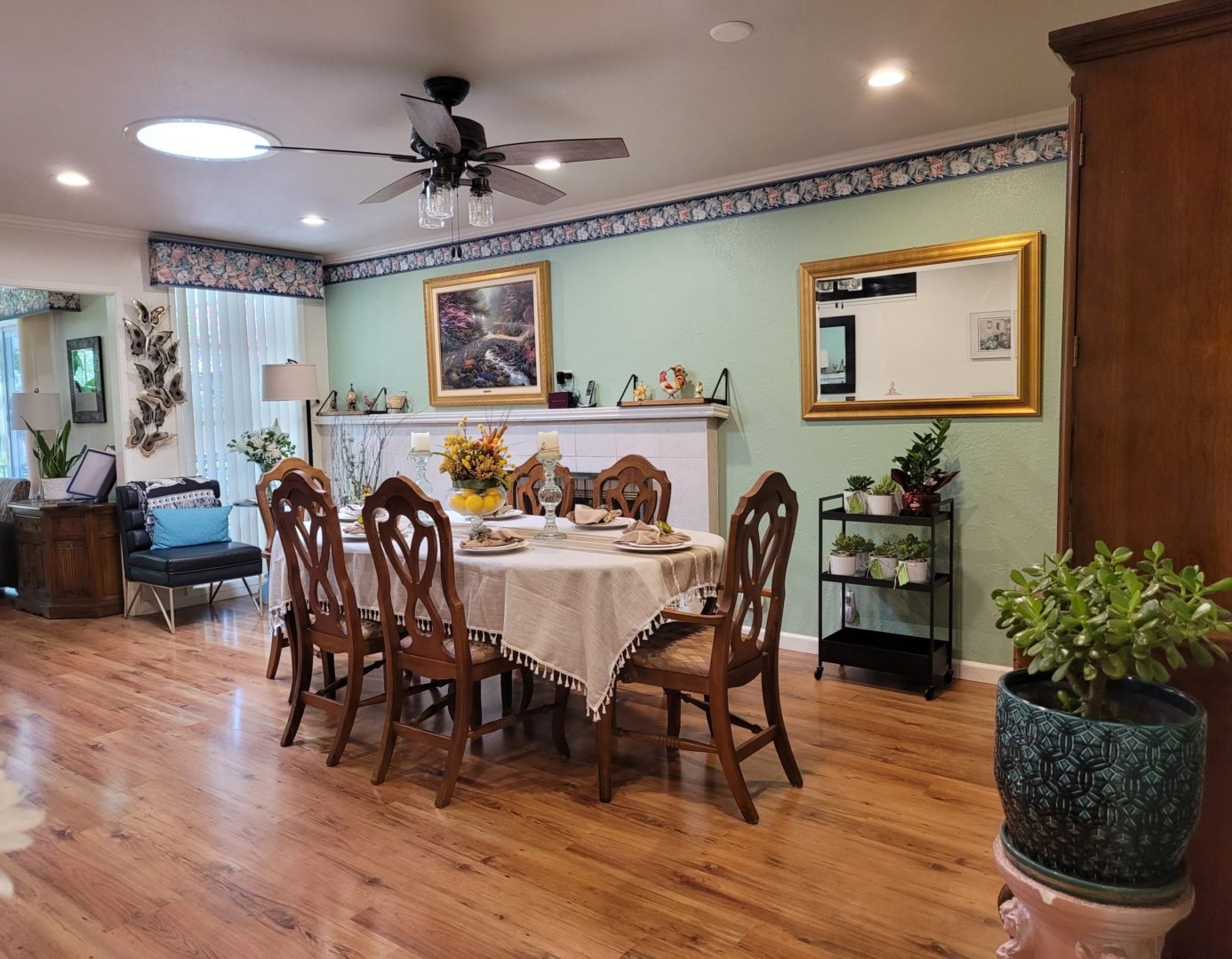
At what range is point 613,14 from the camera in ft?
8.59

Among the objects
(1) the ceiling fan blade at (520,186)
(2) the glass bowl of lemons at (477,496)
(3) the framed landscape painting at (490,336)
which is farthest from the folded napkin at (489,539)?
(3) the framed landscape painting at (490,336)

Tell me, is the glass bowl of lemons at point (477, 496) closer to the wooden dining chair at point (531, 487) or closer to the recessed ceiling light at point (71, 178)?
the wooden dining chair at point (531, 487)

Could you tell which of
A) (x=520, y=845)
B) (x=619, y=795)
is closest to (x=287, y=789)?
(x=520, y=845)

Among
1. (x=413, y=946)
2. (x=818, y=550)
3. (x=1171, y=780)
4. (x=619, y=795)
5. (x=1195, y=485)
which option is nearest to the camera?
(x=1171, y=780)

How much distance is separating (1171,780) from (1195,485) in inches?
24.0

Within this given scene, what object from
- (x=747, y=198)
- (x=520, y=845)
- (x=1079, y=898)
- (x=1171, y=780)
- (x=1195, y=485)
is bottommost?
(x=520, y=845)

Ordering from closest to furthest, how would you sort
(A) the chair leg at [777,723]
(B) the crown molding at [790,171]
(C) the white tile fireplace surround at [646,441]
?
1. (A) the chair leg at [777,723]
2. (B) the crown molding at [790,171]
3. (C) the white tile fireplace surround at [646,441]

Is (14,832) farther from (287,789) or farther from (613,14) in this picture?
(613,14)

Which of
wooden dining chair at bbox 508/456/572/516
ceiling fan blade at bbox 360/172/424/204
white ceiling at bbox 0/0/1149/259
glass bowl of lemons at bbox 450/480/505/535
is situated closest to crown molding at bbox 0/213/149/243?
white ceiling at bbox 0/0/1149/259

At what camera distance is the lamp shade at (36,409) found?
5961 mm

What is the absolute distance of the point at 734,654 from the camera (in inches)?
109

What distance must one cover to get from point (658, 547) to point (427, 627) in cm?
90

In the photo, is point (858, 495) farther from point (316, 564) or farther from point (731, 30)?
point (316, 564)

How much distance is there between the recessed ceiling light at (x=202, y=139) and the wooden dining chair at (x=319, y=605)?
1.51m
